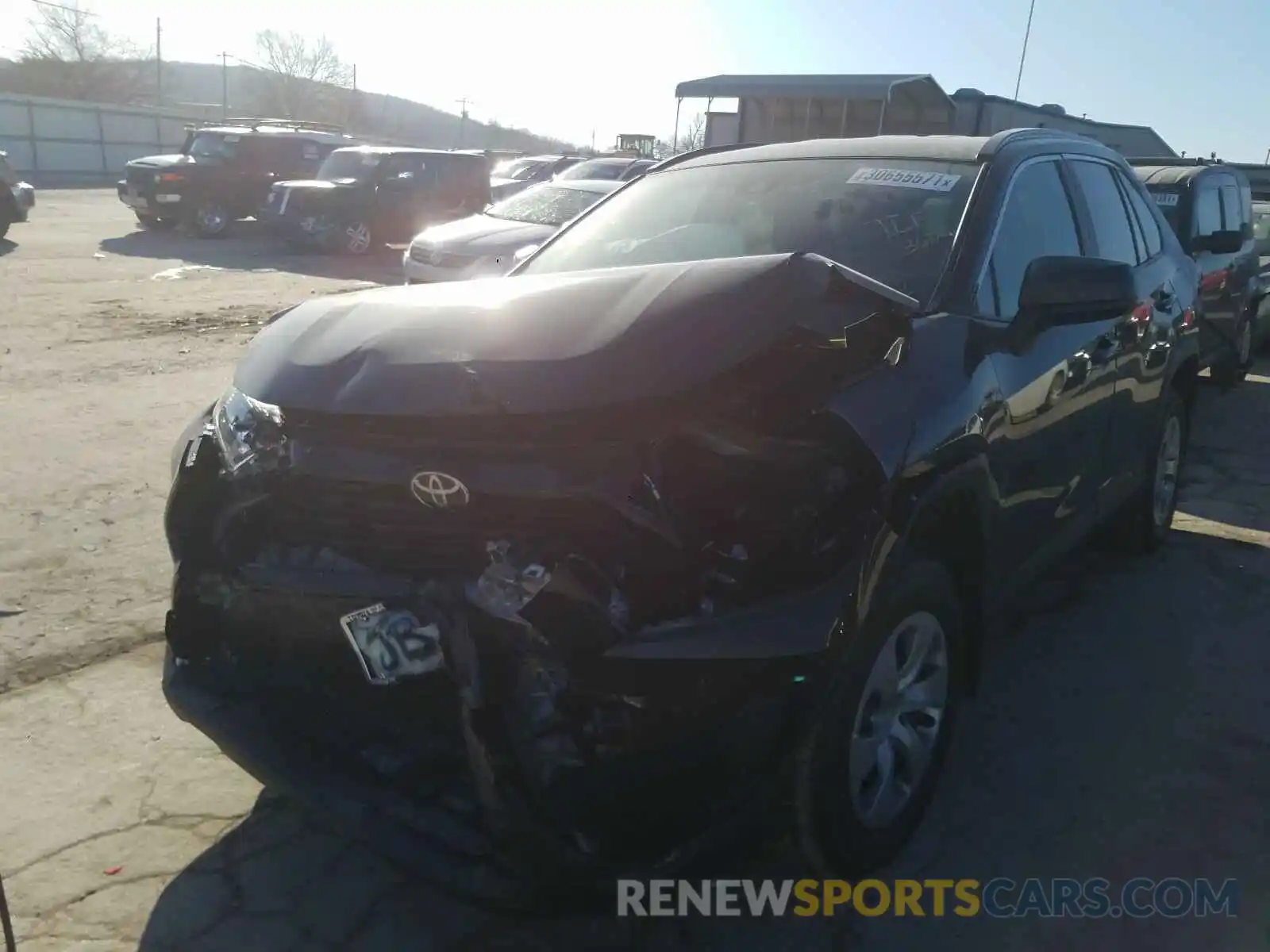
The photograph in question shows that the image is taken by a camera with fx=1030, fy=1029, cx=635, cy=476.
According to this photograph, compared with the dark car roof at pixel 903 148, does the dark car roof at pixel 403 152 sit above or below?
above

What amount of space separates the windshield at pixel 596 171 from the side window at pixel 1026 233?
14.5 metres

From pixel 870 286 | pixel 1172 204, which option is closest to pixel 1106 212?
pixel 870 286

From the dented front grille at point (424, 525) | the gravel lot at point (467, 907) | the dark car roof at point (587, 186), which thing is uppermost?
the dark car roof at point (587, 186)

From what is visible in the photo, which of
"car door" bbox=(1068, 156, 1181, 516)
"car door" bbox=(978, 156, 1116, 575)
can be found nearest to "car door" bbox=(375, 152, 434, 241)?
"car door" bbox=(1068, 156, 1181, 516)

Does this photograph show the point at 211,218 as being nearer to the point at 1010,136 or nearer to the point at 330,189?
the point at 330,189

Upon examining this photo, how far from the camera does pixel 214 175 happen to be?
18062 mm

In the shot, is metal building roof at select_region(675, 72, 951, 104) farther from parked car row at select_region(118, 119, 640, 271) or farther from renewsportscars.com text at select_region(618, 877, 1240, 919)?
renewsportscars.com text at select_region(618, 877, 1240, 919)

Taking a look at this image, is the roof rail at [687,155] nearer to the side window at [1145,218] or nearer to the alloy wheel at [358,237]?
the side window at [1145,218]

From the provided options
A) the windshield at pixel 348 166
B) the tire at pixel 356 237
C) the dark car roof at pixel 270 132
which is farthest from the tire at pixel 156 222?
the tire at pixel 356 237

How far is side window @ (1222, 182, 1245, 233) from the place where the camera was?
845 centimetres

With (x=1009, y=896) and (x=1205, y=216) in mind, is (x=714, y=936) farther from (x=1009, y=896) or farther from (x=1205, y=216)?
(x=1205, y=216)

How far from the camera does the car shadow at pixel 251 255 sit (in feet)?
49.3

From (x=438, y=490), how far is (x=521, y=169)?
22848 millimetres

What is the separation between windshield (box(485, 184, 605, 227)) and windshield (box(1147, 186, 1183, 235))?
5.57 metres
